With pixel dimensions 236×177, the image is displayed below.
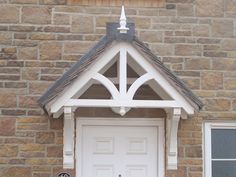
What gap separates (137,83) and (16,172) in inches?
80.4

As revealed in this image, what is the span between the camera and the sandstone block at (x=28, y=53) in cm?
784

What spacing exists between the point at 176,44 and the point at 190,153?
1.51 metres

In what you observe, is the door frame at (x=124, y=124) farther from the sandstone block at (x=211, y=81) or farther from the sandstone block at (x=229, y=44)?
the sandstone block at (x=229, y=44)

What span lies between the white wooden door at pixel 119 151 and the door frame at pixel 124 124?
46 mm

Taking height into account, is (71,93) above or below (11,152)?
above

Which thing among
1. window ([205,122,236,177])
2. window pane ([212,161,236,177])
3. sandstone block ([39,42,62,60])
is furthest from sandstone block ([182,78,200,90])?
sandstone block ([39,42,62,60])

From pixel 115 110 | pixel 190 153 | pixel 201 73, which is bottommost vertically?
pixel 190 153

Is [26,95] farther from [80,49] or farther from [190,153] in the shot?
[190,153]

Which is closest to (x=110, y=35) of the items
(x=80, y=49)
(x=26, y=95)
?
(x=80, y=49)

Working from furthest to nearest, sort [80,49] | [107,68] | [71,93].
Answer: [80,49] → [107,68] → [71,93]

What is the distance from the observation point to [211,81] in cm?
802

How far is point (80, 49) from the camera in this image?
7910mm

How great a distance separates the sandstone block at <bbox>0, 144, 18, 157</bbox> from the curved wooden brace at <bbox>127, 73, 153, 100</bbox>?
1798 millimetres

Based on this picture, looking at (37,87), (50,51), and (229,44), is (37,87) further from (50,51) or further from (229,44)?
(229,44)
